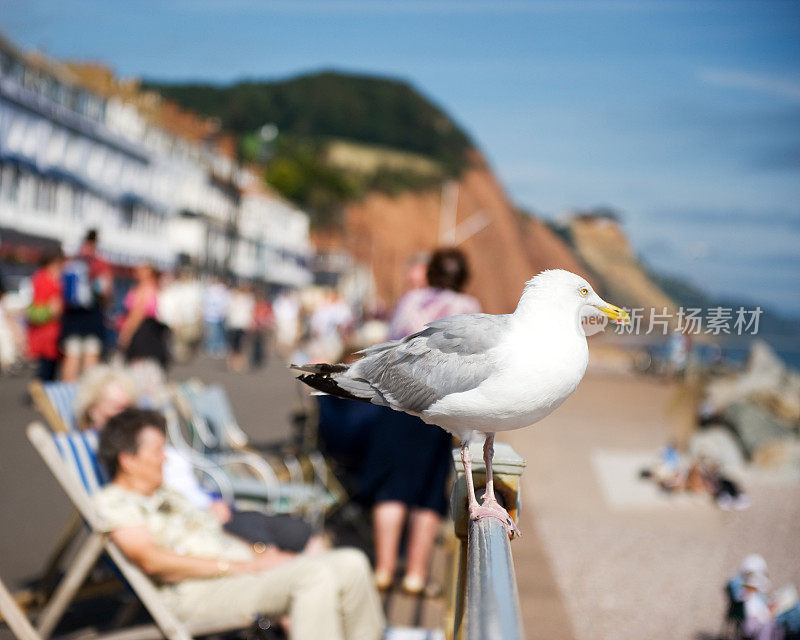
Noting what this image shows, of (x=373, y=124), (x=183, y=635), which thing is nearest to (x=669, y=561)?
(x=183, y=635)

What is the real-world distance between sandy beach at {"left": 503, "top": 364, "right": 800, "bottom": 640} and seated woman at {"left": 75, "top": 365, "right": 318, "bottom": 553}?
48.9 inches

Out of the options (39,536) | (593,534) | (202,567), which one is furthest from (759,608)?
(39,536)

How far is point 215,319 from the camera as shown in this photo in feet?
74.7

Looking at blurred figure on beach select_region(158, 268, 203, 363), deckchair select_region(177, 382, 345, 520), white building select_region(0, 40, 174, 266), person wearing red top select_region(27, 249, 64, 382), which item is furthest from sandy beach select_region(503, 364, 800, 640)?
white building select_region(0, 40, 174, 266)

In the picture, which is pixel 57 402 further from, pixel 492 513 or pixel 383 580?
pixel 492 513

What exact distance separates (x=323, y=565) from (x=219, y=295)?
19.5 m

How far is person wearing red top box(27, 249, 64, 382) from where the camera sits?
9.77 meters

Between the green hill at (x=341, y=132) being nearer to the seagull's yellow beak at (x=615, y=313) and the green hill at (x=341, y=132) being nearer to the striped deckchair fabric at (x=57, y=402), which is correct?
the striped deckchair fabric at (x=57, y=402)

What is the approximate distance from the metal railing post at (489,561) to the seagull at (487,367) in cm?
13

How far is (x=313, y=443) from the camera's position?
754cm

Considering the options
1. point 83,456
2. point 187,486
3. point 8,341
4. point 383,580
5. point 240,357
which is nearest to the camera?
point 83,456

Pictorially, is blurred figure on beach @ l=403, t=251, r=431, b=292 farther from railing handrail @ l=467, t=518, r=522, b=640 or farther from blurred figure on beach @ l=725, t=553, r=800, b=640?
blurred figure on beach @ l=725, t=553, r=800, b=640

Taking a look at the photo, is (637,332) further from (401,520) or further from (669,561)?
(669,561)

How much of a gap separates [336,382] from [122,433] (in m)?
2.90
